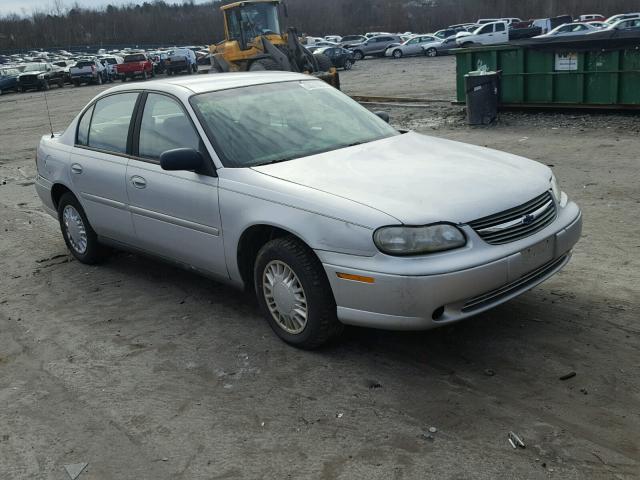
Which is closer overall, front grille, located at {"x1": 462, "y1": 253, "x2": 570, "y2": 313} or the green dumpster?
front grille, located at {"x1": 462, "y1": 253, "x2": 570, "y2": 313}

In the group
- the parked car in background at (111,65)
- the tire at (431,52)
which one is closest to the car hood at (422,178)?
the tire at (431,52)

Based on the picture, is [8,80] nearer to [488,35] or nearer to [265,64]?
[265,64]

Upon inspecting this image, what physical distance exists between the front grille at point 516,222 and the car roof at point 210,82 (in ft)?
7.58

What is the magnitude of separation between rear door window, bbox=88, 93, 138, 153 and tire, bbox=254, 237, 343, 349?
6.16 feet

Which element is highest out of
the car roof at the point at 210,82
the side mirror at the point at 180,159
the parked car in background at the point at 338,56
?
the car roof at the point at 210,82

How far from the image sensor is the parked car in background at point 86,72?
141ft

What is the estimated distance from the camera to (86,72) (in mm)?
43188

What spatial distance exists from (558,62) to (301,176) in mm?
10847

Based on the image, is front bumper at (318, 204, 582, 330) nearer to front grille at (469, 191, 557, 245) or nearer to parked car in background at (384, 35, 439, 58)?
front grille at (469, 191, 557, 245)

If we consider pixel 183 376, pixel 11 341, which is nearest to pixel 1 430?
pixel 183 376

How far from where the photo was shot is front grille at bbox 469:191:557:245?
154 inches

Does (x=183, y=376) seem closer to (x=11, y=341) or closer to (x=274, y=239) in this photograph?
(x=274, y=239)

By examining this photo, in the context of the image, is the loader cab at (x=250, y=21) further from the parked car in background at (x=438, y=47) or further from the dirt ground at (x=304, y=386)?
the parked car in background at (x=438, y=47)

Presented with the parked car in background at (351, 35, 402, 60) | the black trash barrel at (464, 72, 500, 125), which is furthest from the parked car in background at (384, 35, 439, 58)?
the black trash barrel at (464, 72, 500, 125)
